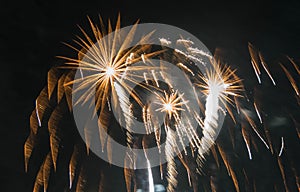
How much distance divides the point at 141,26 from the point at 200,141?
4.92 feet

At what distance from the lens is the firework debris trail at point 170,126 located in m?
3.78

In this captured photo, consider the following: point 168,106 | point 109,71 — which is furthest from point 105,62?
point 168,106

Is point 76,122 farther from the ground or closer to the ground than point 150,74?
closer to the ground

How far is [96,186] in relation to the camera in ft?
12.7

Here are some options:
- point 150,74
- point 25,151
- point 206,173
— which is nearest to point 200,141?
point 206,173

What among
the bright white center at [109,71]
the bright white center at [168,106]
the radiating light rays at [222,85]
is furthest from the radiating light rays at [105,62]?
the radiating light rays at [222,85]

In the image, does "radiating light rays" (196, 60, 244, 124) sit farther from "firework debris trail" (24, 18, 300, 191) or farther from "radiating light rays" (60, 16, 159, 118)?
"radiating light rays" (60, 16, 159, 118)

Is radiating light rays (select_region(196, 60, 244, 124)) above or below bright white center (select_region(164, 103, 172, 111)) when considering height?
above

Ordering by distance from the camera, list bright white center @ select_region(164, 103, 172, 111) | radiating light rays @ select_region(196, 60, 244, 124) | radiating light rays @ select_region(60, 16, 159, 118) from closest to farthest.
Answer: radiating light rays @ select_region(60, 16, 159, 118)
radiating light rays @ select_region(196, 60, 244, 124)
bright white center @ select_region(164, 103, 172, 111)

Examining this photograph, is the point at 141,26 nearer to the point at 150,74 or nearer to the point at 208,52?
the point at 150,74

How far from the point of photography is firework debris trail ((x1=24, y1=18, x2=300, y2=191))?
3777mm

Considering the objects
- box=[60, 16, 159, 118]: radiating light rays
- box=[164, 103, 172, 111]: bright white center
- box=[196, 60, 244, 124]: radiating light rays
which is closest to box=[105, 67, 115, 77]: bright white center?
box=[60, 16, 159, 118]: radiating light rays

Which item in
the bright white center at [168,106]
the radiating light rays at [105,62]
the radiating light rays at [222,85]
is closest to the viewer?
the radiating light rays at [105,62]

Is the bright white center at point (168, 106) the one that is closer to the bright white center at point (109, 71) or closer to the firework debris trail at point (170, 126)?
the firework debris trail at point (170, 126)
